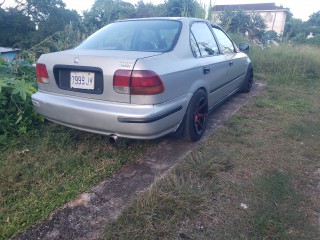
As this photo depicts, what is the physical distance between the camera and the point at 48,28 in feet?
107

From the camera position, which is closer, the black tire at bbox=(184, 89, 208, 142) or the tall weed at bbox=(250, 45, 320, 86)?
the black tire at bbox=(184, 89, 208, 142)

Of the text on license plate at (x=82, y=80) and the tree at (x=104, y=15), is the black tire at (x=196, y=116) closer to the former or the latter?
the text on license plate at (x=82, y=80)

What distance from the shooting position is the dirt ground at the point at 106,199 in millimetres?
1944

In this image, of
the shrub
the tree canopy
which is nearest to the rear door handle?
the shrub

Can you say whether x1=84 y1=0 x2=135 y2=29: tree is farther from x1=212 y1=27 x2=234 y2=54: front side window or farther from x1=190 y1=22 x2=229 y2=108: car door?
x1=190 y1=22 x2=229 y2=108: car door

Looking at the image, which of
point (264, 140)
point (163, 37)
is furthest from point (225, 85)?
point (163, 37)

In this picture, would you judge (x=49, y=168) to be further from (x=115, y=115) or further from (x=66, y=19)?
(x=66, y=19)

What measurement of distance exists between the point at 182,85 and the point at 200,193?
1129 mm

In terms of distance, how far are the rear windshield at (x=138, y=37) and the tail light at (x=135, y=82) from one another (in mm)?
536

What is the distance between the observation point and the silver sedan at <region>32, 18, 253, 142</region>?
7.90 ft

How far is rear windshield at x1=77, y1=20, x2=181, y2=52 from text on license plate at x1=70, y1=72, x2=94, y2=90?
561mm

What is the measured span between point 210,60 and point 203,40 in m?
0.29

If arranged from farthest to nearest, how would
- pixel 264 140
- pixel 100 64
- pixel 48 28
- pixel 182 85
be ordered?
1. pixel 48 28
2. pixel 264 140
3. pixel 182 85
4. pixel 100 64

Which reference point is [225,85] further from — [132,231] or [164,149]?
A: [132,231]
